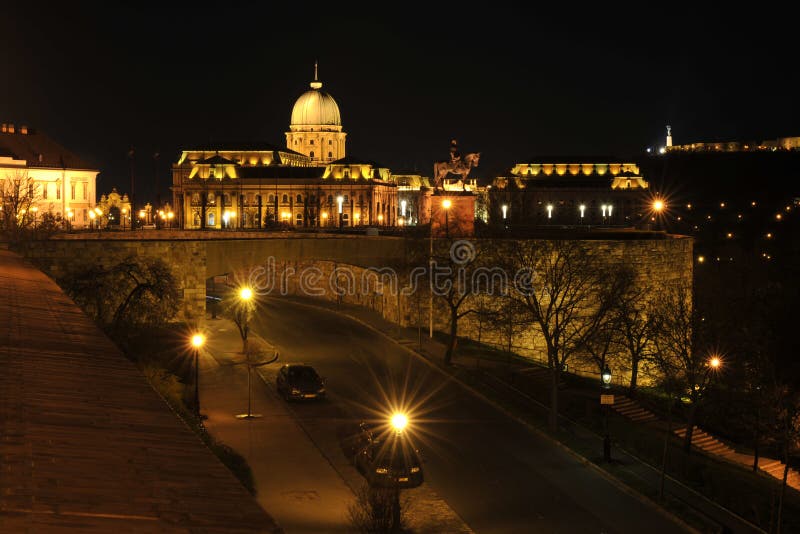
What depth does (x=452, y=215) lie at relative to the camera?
4734 centimetres

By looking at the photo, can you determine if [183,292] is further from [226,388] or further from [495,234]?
[495,234]

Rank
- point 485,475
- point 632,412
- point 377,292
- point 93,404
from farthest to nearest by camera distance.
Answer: point 377,292 < point 632,412 < point 485,475 < point 93,404

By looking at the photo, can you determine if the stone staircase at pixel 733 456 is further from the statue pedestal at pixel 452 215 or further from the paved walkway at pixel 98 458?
the paved walkway at pixel 98 458

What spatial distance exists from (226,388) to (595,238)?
21213 millimetres

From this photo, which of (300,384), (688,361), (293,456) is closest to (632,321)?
(688,361)

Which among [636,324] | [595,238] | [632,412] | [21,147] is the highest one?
[21,147]

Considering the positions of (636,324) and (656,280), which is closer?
(636,324)

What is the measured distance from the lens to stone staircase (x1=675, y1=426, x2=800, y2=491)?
32.7 metres

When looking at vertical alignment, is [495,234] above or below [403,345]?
above

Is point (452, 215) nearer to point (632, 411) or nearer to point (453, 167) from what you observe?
point (453, 167)

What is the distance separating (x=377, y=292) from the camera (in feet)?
170

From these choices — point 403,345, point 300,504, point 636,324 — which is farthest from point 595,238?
point 300,504

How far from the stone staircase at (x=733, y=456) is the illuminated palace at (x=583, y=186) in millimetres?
98314

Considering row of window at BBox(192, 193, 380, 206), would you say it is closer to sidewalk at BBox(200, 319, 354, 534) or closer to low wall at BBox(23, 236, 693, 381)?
low wall at BBox(23, 236, 693, 381)
